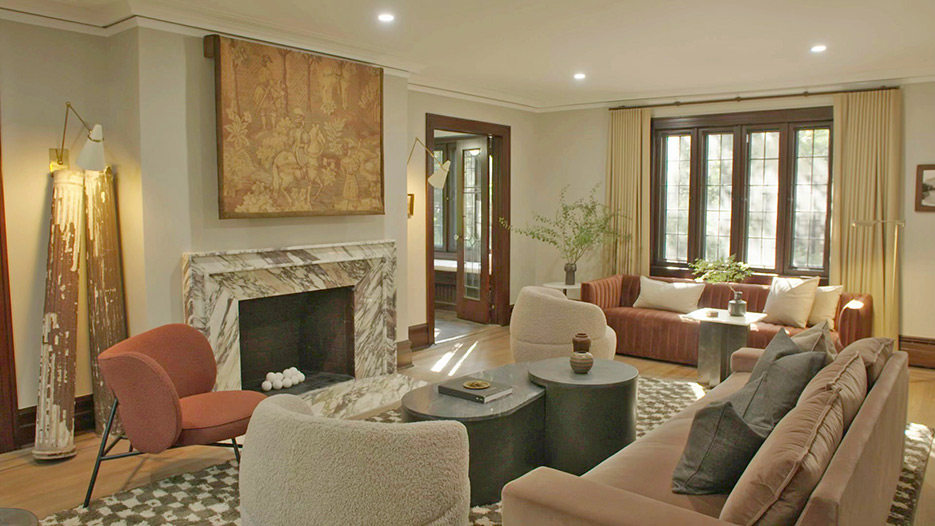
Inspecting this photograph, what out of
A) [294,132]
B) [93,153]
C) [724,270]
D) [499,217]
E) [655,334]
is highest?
[294,132]

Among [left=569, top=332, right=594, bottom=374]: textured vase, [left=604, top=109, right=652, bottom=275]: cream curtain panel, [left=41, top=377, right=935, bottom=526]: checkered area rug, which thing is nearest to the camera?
[left=41, top=377, right=935, bottom=526]: checkered area rug

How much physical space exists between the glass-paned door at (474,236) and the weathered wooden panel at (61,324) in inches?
172

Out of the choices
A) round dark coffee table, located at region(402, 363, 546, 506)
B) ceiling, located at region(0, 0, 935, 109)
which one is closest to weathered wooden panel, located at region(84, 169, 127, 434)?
ceiling, located at region(0, 0, 935, 109)

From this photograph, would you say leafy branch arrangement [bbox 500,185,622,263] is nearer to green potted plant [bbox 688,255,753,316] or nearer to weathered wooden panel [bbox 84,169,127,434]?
green potted plant [bbox 688,255,753,316]

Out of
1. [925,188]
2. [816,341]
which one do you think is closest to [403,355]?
[816,341]

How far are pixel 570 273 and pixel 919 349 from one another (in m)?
3.17

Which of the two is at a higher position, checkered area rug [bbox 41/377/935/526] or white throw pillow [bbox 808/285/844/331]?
white throw pillow [bbox 808/285/844/331]

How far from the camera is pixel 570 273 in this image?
730cm

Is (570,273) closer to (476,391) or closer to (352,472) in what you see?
(476,391)

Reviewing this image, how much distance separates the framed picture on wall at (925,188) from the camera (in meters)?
5.80

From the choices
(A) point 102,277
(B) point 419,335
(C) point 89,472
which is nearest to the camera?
(C) point 89,472

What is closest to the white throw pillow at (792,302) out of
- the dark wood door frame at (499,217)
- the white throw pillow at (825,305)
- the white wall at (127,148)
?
the white throw pillow at (825,305)

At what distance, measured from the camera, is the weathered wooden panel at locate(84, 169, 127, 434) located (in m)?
4.14

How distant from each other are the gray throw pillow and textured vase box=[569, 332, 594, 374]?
113 centimetres
